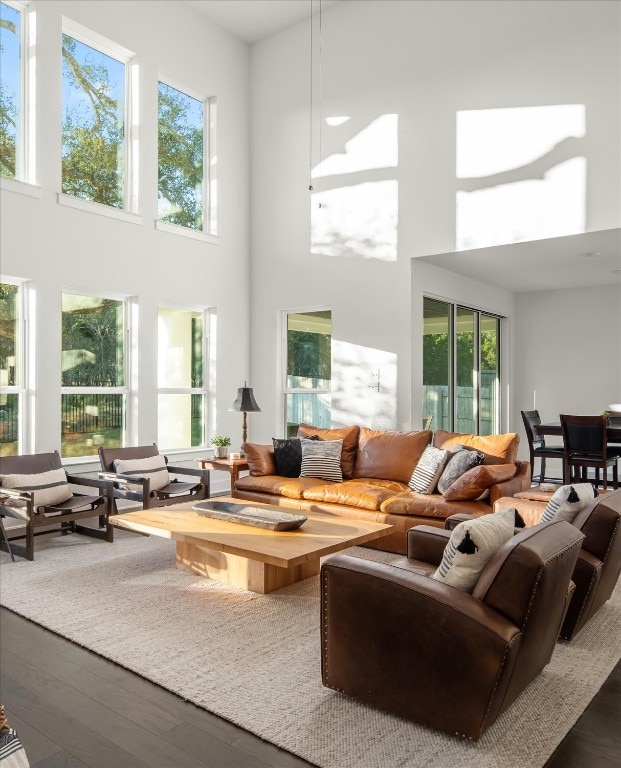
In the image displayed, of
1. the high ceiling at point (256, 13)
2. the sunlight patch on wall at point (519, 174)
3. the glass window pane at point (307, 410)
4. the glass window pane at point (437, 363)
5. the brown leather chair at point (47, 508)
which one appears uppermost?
the high ceiling at point (256, 13)

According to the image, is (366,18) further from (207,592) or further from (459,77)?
(207,592)

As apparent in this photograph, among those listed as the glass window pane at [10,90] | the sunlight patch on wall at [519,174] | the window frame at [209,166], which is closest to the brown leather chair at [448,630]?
the sunlight patch on wall at [519,174]

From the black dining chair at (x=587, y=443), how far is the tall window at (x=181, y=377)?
4.12 metres

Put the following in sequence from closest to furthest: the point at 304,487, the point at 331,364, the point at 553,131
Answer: the point at 304,487
the point at 553,131
the point at 331,364

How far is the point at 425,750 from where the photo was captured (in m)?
2.21

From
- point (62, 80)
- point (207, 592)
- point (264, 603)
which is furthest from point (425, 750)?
point (62, 80)

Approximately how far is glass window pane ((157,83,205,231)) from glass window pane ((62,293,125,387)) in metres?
1.37

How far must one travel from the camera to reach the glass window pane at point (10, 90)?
5.78m

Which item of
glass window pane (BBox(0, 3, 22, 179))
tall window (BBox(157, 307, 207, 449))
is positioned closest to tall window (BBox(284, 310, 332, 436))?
tall window (BBox(157, 307, 207, 449))

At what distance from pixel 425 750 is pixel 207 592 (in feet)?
6.33

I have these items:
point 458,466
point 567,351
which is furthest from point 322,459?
point 567,351

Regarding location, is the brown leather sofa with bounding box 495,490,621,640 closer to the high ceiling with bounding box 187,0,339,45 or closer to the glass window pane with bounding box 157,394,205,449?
the glass window pane with bounding box 157,394,205,449

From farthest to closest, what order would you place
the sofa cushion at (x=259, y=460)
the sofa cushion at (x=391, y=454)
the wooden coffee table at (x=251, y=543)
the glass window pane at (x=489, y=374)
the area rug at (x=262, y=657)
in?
the glass window pane at (x=489, y=374) < the sofa cushion at (x=259, y=460) < the sofa cushion at (x=391, y=454) < the wooden coffee table at (x=251, y=543) < the area rug at (x=262, y=657)

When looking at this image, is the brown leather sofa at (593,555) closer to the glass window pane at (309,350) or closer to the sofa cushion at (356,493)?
the sofa cushion at (356,493)
